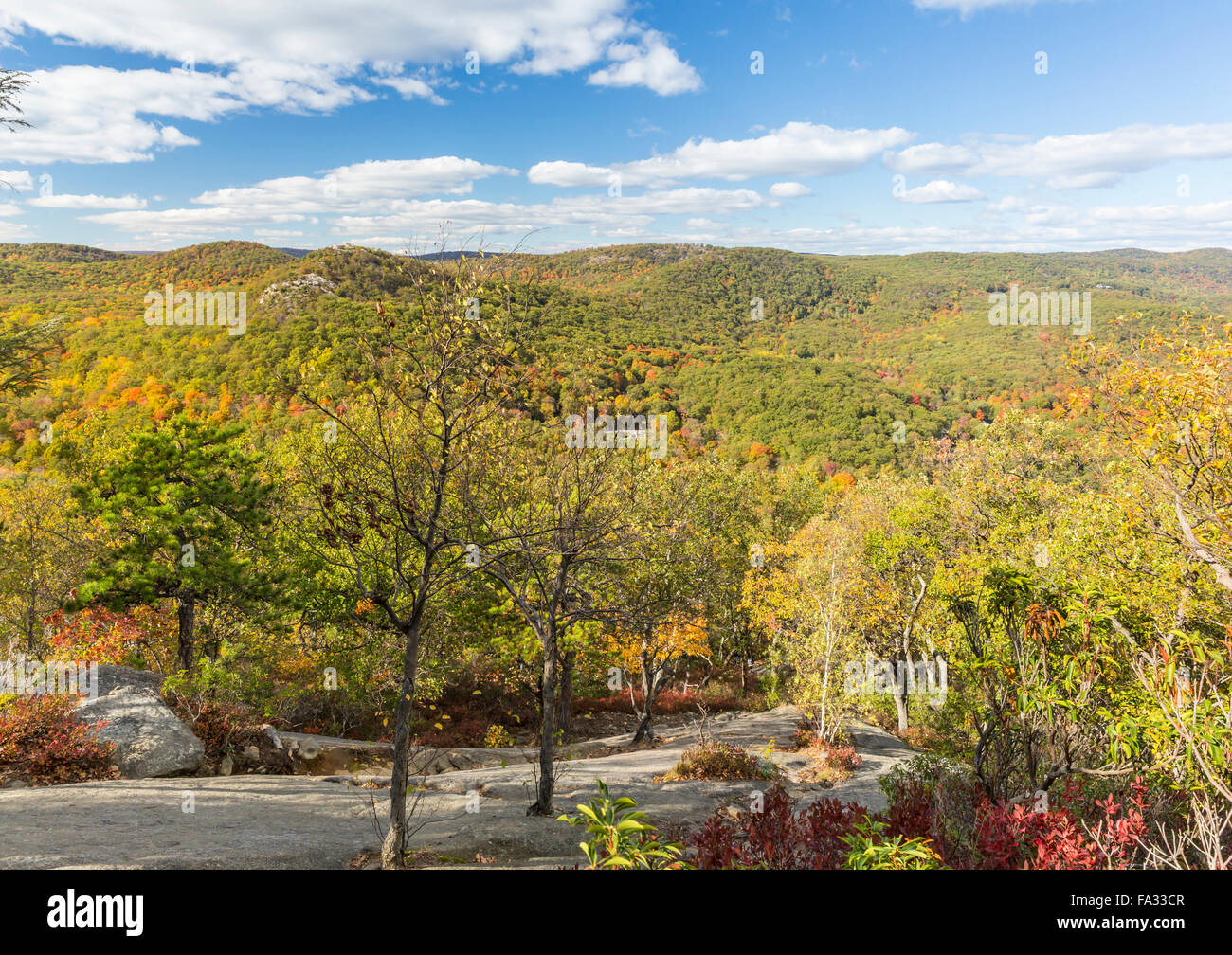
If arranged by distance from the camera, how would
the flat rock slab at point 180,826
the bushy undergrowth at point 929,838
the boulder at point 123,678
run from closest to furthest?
the bushy undergrowth at point 929,838
the flat rock slab at point 180,826
the boulder at point 123,678

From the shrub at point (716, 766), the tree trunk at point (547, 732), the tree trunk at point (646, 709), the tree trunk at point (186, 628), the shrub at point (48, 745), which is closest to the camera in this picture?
the tree trunk at point (547, 732)

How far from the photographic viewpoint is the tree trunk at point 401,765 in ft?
23.1

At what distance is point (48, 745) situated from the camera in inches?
475

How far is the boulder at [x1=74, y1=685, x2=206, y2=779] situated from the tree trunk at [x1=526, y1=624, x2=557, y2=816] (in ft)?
27.6

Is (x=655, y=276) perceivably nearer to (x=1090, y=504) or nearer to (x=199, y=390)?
(x=199, y=390)

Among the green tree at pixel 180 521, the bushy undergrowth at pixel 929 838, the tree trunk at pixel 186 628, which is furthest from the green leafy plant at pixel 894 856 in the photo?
the tree trunk at pixel 186 628

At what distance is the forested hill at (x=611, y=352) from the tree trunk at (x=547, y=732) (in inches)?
164

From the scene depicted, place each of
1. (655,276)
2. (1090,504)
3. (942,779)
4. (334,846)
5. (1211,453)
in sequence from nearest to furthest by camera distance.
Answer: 1. (1211,453)
2. (334,846)
3. (942,779)
4. (1090,504)
5. (655,276)

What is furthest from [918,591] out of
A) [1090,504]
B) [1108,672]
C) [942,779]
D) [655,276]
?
[655,276]

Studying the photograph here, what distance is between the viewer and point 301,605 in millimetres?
18344

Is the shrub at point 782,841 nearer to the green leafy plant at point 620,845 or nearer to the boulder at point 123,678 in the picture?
the green leafy plant at point 620,845

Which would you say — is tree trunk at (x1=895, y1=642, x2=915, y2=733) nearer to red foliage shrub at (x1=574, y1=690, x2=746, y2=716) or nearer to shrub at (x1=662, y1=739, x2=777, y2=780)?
red foliage shrub at (x1=574, y1=690, x2=746, y2=716)

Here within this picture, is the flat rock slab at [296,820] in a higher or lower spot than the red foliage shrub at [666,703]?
higher
